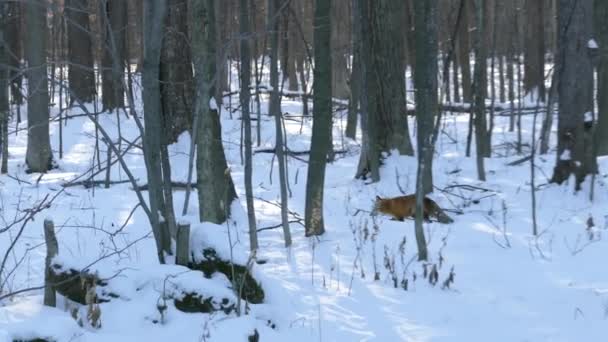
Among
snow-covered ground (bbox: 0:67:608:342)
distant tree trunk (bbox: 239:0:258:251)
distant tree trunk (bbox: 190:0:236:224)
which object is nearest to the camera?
snow-covered ground (bbox: 0:67:608:342)

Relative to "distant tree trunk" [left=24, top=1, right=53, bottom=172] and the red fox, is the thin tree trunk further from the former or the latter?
"distant tree trunk" [left=24, top=1, right=53, bottom=172]

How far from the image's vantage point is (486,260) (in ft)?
24.8

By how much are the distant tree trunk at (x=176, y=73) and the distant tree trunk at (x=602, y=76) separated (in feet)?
23.9

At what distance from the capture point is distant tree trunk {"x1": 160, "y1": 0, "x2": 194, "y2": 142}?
9617 millimetres

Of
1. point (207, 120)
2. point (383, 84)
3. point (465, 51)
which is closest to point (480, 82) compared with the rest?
point (383, 84)

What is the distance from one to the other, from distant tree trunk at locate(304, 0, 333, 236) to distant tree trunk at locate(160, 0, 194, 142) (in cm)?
174

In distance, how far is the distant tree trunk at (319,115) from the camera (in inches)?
327

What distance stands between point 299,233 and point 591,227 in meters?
3.43

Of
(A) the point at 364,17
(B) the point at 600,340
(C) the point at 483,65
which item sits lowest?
(B) the point at 600,340

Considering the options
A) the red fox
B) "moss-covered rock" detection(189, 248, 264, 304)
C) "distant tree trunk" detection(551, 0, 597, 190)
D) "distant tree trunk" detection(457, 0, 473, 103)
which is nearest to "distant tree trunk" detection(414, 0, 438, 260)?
the red fox

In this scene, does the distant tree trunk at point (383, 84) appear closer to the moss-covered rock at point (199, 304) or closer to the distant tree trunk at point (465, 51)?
the moss-covered rock at point (199, 304)

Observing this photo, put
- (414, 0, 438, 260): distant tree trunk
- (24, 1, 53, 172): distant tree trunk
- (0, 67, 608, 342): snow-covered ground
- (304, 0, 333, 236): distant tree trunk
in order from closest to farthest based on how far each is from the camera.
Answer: (0, 67, 608, 342): snow-covered ground
(414, 0, 438, 260): distant tree trunk
(304, 0, 333, 236): distant tree trunk
(24, 1, 53, 172): distant tree trunk

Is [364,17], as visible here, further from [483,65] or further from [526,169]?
[526,169]

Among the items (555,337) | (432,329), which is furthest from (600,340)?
(432,329)
